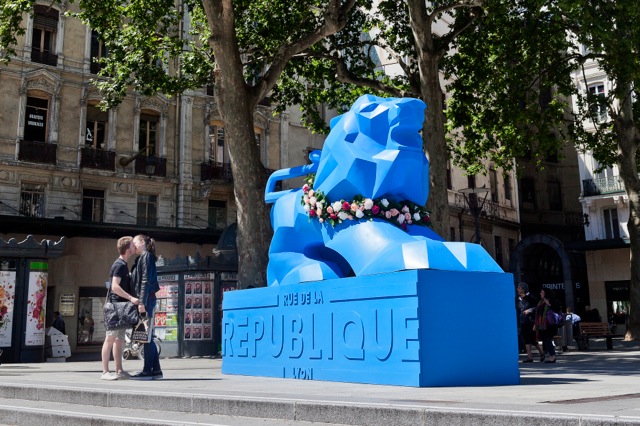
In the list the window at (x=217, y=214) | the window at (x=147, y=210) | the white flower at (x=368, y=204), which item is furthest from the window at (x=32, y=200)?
the white flower at (x=368, y=204)

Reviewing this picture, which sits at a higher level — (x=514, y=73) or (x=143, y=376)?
(x=514, y=73)

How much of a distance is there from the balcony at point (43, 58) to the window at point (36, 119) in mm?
1459

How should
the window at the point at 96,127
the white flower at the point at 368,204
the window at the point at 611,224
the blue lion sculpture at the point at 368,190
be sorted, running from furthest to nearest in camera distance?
the window at the point at 611,224 < the window at the point at 96,127 < the white flower at the point at 368,204 < the blue lion sculpture at the point at 368,190

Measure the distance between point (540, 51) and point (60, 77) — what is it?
17.9 meters

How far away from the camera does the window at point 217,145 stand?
1260 inches

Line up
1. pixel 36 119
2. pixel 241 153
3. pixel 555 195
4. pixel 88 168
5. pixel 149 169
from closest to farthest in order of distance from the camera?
pixel 241 153
pixel 36 119
pixel 88 168
pixel 149 169
pixel 555 195

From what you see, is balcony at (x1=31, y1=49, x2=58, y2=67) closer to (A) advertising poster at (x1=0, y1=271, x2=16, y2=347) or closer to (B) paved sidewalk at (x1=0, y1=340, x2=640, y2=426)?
(A) advertising poster at (x1=0, y1=271, x2=16, y2=347)

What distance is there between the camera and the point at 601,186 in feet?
123

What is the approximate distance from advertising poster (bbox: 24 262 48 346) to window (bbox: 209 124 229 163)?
1242 centimetres

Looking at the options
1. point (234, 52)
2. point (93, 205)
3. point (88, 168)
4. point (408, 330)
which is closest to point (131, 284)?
point (408, 330)

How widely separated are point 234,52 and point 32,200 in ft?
47.4

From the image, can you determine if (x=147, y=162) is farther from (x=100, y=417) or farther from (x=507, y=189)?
(x=100, y=417)

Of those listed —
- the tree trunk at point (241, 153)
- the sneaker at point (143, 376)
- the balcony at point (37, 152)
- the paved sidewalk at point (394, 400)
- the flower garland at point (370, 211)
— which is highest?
the balcony at point (37, 152)

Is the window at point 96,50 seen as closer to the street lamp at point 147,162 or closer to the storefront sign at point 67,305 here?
the street lamp at point 147,162
